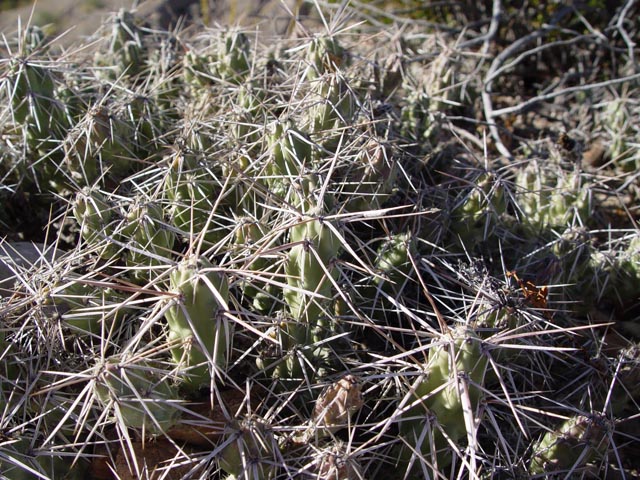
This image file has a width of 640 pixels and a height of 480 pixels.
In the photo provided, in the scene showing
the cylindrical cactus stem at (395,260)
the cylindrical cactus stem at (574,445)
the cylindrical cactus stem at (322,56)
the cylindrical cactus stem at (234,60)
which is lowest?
the cylindrical cactus stem at (574,445)

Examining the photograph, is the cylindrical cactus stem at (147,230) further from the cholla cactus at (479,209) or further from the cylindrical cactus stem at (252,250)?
the cholla cactus at (479,209)

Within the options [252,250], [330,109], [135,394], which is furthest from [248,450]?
[330,109]

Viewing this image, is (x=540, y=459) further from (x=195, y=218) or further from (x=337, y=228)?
(x=195, y=218)

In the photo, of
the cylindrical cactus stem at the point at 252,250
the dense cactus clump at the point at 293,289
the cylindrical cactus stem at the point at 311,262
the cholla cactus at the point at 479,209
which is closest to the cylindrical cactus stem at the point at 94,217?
the dense cactus clump at the point at 293,289

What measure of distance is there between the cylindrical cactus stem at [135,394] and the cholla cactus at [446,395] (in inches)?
30.0

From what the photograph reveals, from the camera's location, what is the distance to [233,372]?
2480mm

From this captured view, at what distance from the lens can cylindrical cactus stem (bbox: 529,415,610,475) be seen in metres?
2.29

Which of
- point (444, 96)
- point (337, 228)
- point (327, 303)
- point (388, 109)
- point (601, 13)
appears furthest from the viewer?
point (601, 13)

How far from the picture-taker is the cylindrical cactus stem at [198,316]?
1.90 metres

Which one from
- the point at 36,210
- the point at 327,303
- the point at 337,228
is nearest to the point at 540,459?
the point at 327,303

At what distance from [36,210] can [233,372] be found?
1.66 m

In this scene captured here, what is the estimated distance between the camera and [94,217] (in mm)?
2539

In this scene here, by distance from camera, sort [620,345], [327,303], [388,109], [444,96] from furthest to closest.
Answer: [444,96]
[388,109]
[620,345]
[327,303]

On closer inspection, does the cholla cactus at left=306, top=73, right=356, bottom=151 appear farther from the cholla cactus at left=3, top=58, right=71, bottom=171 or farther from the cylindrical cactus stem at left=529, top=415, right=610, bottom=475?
the cylindrical cactus stem at left=529, top=415, right=610, bottom=475
